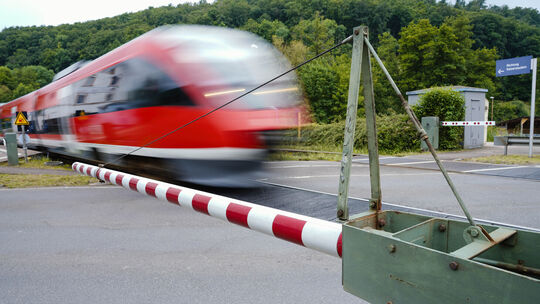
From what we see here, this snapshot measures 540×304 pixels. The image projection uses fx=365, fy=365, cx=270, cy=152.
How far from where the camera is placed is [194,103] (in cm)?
617

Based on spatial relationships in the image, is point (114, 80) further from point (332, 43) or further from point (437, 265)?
point (332, 43)

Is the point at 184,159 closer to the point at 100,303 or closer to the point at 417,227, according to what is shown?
the point at 100,303

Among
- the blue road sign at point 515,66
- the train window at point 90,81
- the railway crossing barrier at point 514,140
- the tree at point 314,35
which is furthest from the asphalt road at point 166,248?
the tree at point 314,35

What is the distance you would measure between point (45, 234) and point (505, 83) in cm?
7395

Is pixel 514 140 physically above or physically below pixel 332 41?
below


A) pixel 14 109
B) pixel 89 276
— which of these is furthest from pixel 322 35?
pixel 89 276

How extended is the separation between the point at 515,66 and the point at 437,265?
1688cm

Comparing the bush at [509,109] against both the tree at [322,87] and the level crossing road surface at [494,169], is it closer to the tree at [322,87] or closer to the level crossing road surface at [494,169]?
the tree at [322,87]

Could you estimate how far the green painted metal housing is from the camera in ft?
4.55

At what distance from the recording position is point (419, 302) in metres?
1.62

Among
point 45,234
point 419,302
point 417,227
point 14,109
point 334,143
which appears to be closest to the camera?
point 419,302

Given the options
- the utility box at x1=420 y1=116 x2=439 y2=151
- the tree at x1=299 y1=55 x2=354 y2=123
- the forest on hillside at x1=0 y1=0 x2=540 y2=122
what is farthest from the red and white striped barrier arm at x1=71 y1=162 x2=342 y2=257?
the tree at x1=299 y1=55 x2=354 y2=123

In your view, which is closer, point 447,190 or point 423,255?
point 423,255

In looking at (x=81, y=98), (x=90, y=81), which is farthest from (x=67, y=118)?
(x=90, y=81)
